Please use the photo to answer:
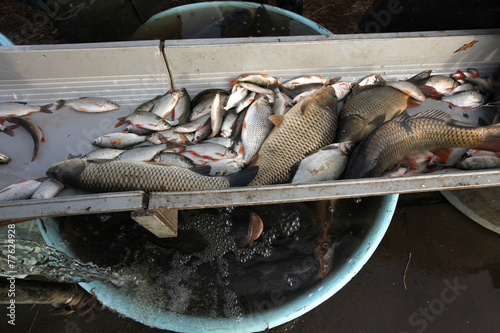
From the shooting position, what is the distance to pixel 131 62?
253cm

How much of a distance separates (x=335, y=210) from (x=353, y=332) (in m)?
1.15

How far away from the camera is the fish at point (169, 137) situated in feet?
8.23

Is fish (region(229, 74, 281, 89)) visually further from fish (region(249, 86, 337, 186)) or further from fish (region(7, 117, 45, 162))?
fish (region(7, 117, 45, 162))

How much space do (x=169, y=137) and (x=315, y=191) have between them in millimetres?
1491

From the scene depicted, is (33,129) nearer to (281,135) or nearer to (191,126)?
(191,126)

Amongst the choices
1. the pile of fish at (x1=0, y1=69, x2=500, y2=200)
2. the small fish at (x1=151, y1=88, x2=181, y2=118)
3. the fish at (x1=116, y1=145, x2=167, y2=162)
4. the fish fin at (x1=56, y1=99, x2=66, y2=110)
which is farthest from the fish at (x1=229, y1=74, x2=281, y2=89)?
the fish fin at (x1=56, y1=99, x2=66, y2=110)

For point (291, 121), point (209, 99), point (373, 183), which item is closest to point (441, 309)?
point (373, 183)

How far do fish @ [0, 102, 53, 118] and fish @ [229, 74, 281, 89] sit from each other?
1.81 meters

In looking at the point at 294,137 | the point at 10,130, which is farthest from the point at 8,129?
the point at 294,137

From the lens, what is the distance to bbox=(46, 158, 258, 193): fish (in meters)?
1.99

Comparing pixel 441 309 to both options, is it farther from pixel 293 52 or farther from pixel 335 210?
pixel 293 52

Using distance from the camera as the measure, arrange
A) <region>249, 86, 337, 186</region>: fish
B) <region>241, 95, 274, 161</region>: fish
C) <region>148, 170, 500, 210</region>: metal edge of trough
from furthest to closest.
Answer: <region>241, 95, 274, 161</region>: fish
<region>249, 86, 337, 186</region>: fish
<region>148, 170, 500, 210</region>: metal edge of trough

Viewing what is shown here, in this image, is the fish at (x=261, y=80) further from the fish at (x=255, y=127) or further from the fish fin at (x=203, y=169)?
the fish fin at (x=203, y=169)

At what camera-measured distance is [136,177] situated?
2.00 meters
